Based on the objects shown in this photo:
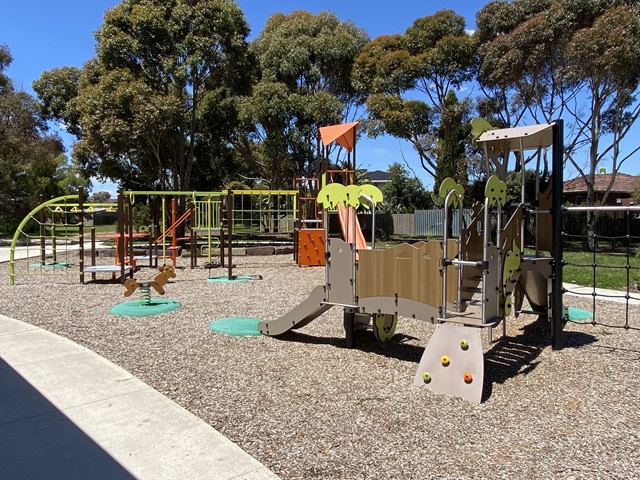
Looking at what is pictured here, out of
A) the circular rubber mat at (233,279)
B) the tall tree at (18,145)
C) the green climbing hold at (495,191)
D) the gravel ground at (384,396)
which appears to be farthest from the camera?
the tall tree at (18,145)

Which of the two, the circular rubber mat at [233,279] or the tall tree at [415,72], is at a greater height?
the tall tree at [415,72]

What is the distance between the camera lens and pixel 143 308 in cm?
817

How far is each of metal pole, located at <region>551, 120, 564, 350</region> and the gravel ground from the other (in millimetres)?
263

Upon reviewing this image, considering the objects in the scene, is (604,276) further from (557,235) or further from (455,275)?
(455,275)

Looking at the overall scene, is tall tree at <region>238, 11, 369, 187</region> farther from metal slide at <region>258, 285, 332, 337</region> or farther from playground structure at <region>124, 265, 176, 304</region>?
metal slide at <region>258, 285, 332, 337</region>

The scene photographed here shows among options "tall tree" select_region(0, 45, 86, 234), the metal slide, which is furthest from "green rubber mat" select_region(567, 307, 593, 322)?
"tall tree" select_region(0, 45, 86, 234)

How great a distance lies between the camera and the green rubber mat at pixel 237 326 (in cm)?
656

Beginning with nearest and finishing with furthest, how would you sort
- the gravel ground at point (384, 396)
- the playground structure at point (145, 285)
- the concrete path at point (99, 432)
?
the concrete path at point (99, 432) → the gravel ground at point (384, 396) → the playground structure at point (145, 285)

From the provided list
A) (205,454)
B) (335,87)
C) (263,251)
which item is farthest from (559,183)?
(335,87)

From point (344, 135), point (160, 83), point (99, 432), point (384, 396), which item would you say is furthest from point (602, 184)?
point (99, 432)

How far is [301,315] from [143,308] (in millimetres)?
3416

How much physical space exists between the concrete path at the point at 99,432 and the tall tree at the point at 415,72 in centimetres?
2033

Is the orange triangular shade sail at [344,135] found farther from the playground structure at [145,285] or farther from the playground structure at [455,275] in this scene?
the playground structure at [455,275]

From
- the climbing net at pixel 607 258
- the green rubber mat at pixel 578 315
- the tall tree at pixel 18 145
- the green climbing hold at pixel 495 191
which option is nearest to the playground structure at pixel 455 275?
the green climbing hold at pixel 495 191
